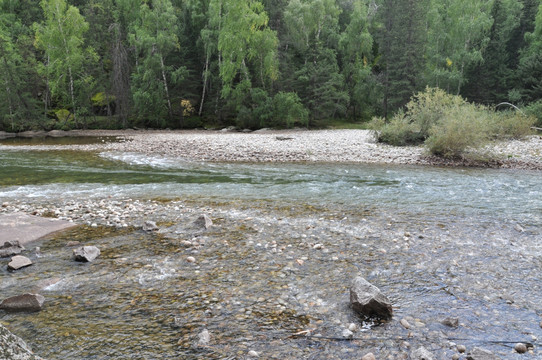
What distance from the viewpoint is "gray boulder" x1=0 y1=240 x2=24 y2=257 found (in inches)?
265

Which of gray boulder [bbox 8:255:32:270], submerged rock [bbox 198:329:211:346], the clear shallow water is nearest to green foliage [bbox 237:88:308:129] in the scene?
the clear shallow water

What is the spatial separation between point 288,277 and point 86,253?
3713 mm

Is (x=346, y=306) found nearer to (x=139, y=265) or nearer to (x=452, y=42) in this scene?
(x=139, y=265)

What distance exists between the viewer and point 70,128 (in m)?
41.2

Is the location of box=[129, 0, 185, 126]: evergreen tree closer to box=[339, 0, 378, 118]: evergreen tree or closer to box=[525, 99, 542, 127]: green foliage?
box=[339, 0, 378, 118]: evergreen tree

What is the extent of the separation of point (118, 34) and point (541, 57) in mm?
49943

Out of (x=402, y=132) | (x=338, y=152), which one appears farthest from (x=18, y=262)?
(x=402, y=132)

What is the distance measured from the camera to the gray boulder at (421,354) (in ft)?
12.8

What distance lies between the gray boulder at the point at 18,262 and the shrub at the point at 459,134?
19.1 m

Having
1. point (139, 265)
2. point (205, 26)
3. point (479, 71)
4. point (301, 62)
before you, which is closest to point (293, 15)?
point (301, 62)

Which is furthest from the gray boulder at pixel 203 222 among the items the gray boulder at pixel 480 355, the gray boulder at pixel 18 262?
the gray boulder at pixel 480 355

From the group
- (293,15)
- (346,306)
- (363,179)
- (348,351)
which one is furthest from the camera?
(293,15)

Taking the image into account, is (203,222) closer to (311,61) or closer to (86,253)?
(86,253)

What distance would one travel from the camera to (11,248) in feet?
22.6
